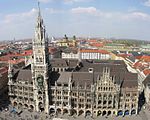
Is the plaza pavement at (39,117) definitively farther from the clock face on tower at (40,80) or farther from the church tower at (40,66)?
the clock face on tower at (40,80)

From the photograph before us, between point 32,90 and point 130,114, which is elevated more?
point 32,90

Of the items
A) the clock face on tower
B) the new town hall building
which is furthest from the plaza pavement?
the clock face on tower

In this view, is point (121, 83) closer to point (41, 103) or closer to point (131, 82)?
point (131, 82)

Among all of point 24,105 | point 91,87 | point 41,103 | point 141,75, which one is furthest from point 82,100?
point 141,75

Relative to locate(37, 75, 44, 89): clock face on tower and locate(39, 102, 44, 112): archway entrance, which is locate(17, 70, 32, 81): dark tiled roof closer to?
locate(37, 75, 44, 89): clock face on tower

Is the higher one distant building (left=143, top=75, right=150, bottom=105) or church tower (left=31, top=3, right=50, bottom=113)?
church tower (left=31, top=3, right=50, bottom=113)

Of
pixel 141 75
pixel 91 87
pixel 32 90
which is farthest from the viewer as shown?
pixel 141 75

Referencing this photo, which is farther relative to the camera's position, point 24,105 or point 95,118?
point 24,105

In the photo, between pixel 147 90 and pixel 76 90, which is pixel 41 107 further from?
pixel 147 90

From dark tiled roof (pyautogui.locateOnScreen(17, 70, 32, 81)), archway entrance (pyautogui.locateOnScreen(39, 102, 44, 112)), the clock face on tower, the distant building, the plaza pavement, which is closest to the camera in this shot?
the plaza pavement
